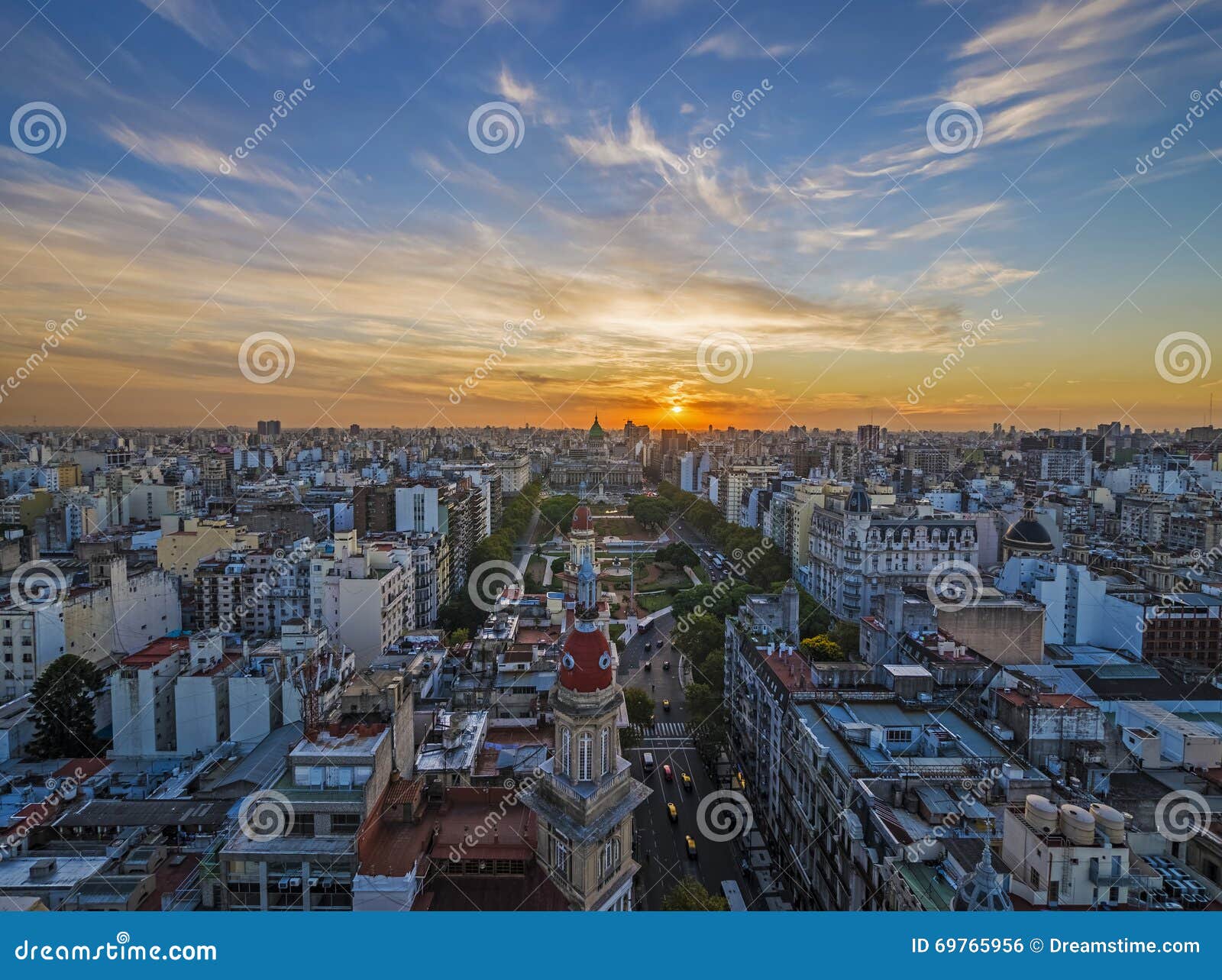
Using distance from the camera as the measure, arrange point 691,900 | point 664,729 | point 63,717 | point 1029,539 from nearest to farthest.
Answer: point 691,900
point 63,717
point 664,729
point 1029,539

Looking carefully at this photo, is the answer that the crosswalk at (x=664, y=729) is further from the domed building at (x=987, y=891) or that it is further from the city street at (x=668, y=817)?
the domed building at (x=987, y=891)

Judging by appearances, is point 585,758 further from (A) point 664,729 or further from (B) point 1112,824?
(A) point 664,729

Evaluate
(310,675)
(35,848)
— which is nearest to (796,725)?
(310,675)

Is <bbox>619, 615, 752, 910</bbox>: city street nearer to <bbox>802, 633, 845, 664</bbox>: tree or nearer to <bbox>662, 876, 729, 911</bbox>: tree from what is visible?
<bbox>662, 876, 729, 911</bbox>: tree

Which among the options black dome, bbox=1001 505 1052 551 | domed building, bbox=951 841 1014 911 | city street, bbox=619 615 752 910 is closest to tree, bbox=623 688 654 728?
city street, bbox=619 615 752 910

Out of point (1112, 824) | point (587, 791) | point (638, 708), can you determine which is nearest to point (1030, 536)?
point (638, 708)

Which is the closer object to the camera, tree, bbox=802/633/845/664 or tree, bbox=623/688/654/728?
tree, bbox=623/688/654/728
